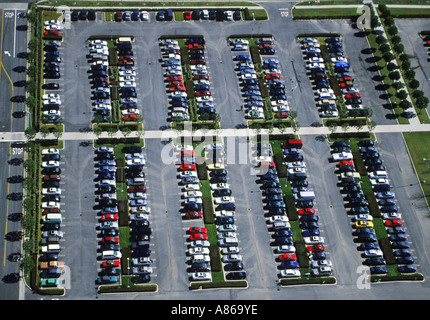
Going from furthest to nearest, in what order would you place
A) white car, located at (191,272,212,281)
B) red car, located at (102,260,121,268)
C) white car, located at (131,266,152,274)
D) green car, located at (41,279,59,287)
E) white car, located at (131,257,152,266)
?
1. white car, located at (131,257,152,266)
2. red car, located at (102,260,121,268)
3. white car, located at (191,272,212,281)
4. white car, located at (131,266,152,274)
5. green car, located at (41,279,59,287)

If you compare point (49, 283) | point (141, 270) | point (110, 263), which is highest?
point (110, 263)

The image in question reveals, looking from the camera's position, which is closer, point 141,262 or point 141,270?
point 141,270

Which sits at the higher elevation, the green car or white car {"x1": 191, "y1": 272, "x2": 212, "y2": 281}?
the green car

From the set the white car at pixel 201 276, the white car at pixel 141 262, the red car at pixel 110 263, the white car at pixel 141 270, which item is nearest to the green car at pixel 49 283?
the red car at pixel 110 263

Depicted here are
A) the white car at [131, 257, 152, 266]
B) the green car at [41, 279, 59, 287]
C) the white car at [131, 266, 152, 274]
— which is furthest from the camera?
the white car at [131, 257, 152, 266]

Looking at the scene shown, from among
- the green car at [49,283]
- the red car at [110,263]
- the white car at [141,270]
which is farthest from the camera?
the red car at [110,263]

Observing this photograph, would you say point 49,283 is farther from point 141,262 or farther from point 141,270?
point 141,262

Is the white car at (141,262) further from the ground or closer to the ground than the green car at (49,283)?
further from the ground

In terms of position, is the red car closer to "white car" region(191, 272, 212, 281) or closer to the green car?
the green car

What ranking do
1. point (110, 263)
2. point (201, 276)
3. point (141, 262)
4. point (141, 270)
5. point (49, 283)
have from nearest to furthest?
Result: point (49, 283), point (201, 276), point (141, 270), point (110, 263), point (141, 262)

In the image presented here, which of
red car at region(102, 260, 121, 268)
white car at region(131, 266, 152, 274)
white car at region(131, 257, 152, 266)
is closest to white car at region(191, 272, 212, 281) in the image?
white car at region(131, 266, 152, 274)

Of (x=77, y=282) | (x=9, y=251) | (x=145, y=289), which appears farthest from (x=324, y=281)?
(x=9, y=251)

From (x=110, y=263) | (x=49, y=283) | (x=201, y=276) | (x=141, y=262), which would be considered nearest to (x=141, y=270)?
(x=141, y=262)

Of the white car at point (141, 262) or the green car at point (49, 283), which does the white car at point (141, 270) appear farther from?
the green car at point (49, 283)
